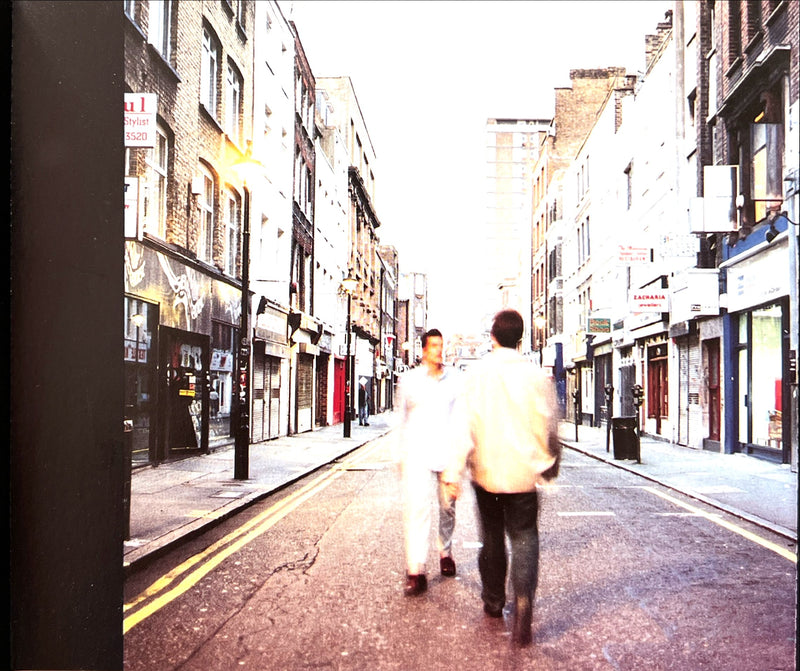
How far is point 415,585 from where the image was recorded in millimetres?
5617

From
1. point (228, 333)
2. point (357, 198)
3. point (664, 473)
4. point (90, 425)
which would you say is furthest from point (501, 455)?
point (357, 198)

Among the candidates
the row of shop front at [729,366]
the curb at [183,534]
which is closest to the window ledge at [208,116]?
the curb at [183,534]

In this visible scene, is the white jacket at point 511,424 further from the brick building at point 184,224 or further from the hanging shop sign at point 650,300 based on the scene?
the hanging shop sign at point 650,300

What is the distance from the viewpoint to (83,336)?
2.91 meters

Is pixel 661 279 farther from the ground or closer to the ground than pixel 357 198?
closer to the ground

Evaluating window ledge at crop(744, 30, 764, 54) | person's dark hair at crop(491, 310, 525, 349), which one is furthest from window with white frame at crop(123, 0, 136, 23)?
window ledge at crop(744, 30, 764, 54)

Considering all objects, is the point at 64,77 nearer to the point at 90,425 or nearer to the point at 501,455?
the point at 90,425

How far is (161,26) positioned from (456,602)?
41.7 ft

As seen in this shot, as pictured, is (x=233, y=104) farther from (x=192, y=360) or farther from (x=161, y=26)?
(x=192, y=360)

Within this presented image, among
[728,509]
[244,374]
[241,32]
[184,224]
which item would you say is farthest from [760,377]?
[241,32]

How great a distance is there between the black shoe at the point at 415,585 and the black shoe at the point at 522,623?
48.8 inches

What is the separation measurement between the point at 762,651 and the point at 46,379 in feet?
13.3

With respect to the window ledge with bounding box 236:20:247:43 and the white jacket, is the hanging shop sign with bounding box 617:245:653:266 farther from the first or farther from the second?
the white jacket

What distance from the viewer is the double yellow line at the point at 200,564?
5.27 metres
